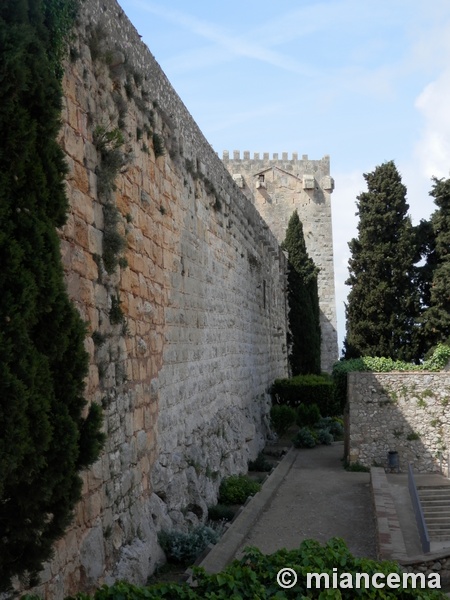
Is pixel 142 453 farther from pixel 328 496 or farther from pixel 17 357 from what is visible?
pixel 328 496

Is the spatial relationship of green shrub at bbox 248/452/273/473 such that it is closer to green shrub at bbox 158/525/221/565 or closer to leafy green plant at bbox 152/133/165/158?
green shrub at bbox 158/525/221/565

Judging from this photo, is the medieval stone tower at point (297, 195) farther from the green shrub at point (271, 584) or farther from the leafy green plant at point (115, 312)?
the green shrub at point (271, 584)

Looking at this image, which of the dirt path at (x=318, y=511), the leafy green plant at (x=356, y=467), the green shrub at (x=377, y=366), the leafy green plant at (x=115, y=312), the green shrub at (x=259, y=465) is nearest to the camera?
the leafy green plant at (x=115, y=312)

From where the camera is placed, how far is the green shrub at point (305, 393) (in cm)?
1798

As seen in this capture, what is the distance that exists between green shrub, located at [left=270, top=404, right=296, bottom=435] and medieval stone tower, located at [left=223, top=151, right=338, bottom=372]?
19351 mm

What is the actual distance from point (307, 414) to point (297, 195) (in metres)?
20.7

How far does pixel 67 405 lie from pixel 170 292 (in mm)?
4293

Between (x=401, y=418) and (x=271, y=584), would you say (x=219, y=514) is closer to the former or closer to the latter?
(x=271, y=584)

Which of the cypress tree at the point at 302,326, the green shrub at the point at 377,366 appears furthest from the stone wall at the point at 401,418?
the cypress tree at the point at 302,326

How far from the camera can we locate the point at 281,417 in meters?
16.5

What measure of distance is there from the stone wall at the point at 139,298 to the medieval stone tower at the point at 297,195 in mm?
24269

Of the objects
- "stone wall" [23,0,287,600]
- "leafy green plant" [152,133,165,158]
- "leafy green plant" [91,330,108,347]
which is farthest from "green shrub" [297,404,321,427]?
"leafy green plant" [91,330,108,347]

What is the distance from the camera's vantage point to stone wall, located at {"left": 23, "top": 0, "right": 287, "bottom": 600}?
534 centimetres

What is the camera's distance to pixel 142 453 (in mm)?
6695
